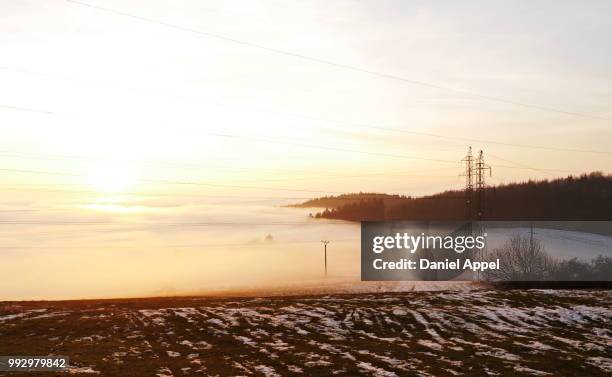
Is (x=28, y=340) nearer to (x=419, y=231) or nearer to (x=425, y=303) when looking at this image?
(x=425, y=303)

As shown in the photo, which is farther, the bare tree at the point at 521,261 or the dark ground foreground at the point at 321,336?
the bare tree at the point at 521,261

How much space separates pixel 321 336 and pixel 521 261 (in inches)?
2290

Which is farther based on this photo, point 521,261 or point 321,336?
point 521,261

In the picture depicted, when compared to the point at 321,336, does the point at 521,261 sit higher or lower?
higher

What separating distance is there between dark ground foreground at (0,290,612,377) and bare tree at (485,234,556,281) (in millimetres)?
27829

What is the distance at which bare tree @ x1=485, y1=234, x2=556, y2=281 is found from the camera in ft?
286

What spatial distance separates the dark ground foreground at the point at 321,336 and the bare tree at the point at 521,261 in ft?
91.3

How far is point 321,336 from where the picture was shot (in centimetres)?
3994

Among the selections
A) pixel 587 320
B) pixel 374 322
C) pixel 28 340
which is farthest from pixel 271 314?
pixel 587 320

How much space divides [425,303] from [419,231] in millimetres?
41984

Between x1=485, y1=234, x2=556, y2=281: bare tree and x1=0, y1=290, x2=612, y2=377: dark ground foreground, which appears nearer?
x1=0, y1=290, x2=612, y2=377: dark ground foreground

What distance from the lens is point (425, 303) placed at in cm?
5531

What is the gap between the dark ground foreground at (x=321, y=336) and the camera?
31531 millimetres

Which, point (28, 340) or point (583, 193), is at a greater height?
point (583, 193)
